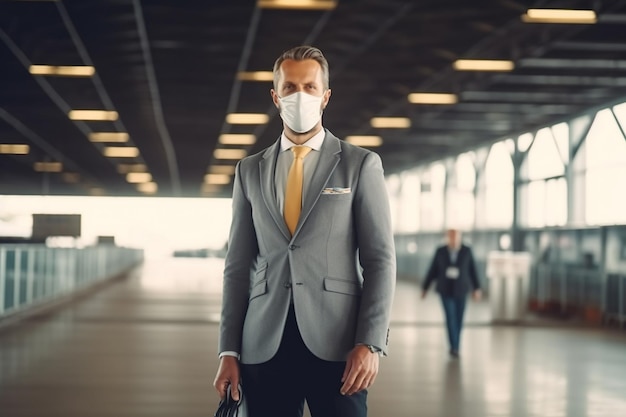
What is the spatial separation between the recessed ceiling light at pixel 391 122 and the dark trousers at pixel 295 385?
26.5 m

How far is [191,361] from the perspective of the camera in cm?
1173

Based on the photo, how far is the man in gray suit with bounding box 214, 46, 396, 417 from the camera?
2871 millimetres

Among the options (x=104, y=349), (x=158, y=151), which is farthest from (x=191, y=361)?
(x=158, y=151)

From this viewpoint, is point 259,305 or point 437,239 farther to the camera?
point 437,239

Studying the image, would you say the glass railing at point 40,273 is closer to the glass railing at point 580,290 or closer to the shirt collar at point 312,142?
the glass railing at point 580,290

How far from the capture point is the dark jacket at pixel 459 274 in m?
13.7

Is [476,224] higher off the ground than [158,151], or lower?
lower

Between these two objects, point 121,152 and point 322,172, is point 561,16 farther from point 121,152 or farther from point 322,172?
point 121,152

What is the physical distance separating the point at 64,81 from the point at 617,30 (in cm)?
1344

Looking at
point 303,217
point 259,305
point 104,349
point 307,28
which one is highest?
point 307,28

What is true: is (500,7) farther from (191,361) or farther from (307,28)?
(191,361)

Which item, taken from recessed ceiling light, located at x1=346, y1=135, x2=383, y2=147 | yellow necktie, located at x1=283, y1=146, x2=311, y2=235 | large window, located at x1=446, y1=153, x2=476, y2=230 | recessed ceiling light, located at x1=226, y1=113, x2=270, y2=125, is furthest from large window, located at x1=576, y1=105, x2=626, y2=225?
yellow necktie, located at x1=283, y1=146, x2=311, y2=235

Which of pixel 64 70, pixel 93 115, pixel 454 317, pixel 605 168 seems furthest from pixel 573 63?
pixel 93 115

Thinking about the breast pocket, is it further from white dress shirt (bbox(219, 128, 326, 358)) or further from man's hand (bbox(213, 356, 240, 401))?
man's hand (bbox(213, 356, 240, 401))
